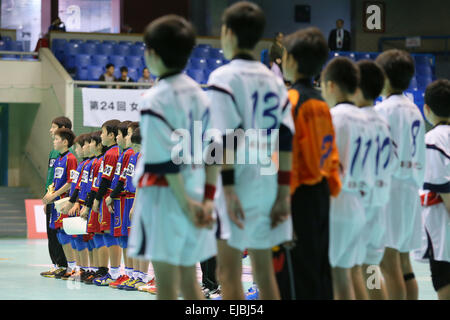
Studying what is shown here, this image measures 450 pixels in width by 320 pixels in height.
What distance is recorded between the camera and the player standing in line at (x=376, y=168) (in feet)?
14.7

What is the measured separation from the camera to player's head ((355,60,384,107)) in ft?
15.6

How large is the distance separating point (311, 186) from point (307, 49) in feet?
2.50

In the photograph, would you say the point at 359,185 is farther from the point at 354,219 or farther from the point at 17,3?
the point at 17,3

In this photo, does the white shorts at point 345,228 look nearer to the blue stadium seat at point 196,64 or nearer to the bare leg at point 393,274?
the bare leg at point 393,274

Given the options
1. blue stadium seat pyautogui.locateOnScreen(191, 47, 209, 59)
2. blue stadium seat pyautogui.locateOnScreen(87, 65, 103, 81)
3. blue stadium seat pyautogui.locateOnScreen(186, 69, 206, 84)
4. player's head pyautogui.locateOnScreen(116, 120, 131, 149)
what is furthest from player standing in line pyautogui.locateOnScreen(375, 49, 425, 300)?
blue stadium seat pyautogui.locateOnScreen(191, 47, 209, 59)

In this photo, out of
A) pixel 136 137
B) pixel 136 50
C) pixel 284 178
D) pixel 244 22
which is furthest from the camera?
pixel 136 50

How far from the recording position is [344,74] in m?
4.41

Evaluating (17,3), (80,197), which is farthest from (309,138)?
(17,3)

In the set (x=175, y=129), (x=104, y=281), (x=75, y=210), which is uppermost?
(x=175, y=129)

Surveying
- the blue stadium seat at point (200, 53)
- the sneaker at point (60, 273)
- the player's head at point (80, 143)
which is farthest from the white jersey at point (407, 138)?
the blue stadium seat at point (200, 53)

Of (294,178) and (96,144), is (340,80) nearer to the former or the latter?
(294,178)

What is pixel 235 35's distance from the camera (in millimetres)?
3920

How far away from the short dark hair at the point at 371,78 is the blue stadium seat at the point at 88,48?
43.4 feet

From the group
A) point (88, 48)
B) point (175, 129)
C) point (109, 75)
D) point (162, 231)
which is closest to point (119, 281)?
point (162, 231)
